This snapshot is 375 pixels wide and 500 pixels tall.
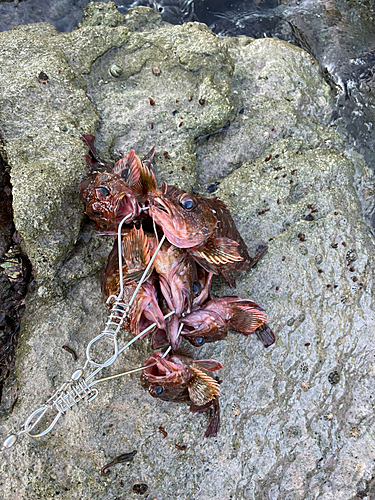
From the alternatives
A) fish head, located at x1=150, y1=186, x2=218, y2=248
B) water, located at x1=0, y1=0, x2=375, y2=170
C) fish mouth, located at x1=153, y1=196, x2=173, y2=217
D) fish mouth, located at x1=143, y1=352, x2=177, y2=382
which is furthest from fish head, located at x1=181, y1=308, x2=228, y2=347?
water, located at x1=0, y1=0, x2=375, y2=170

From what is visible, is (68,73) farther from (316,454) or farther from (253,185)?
(316,454)

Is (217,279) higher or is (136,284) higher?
(136,284)

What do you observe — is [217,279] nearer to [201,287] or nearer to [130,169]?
[201,287]

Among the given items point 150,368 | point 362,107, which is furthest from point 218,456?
point 362,107

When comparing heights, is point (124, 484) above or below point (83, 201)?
below

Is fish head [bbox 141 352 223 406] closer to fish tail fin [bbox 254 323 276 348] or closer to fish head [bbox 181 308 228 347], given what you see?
fish head [bbox 181 308 228 347]

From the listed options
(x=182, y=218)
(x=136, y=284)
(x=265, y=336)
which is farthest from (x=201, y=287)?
(x=265, y=336)

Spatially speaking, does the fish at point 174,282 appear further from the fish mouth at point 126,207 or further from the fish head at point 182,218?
the fish mouth at point 126,207

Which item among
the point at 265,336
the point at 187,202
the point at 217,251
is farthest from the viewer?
the point at 265,336
